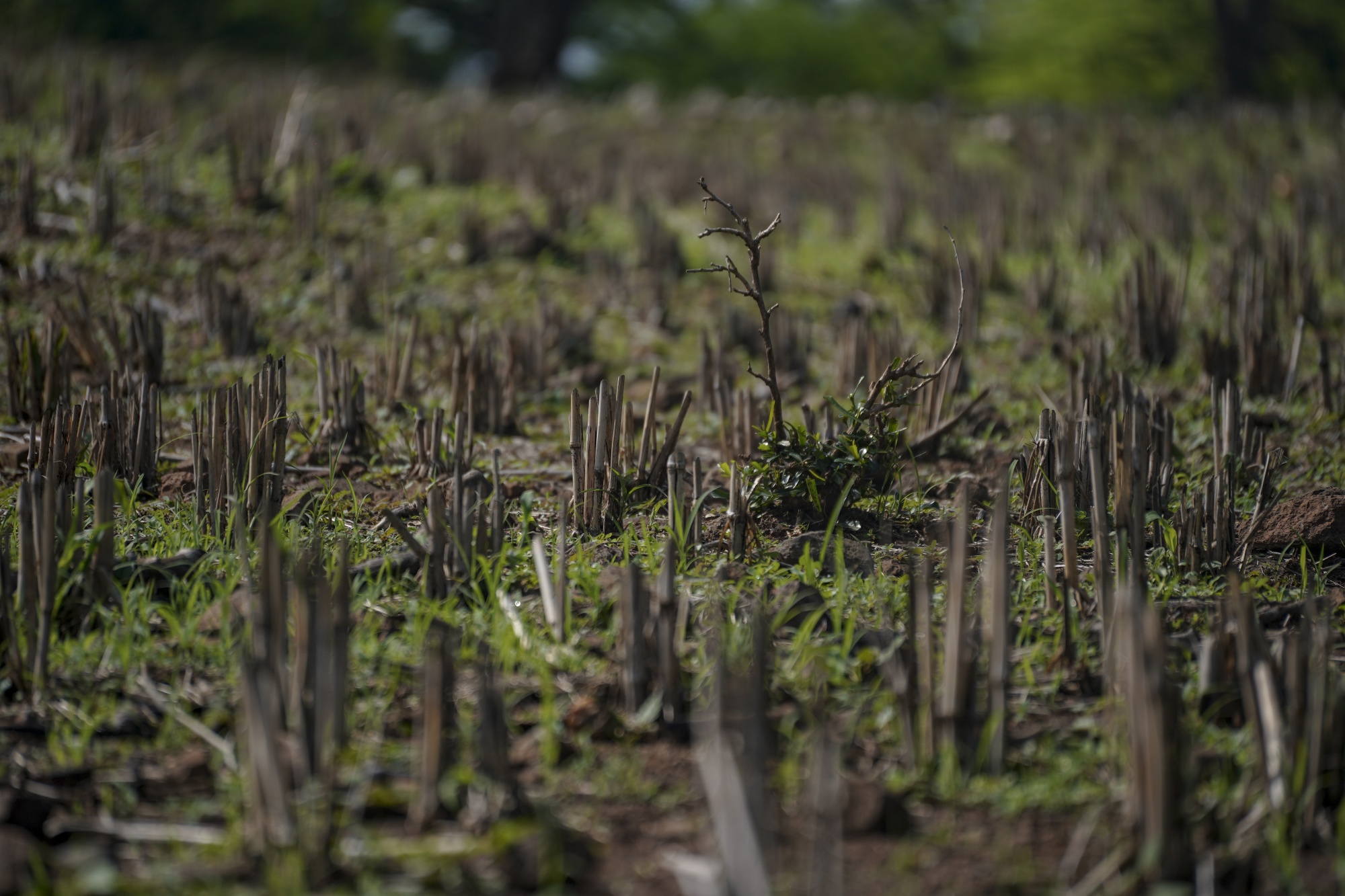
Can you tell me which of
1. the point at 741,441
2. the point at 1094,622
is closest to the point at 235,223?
the point at 741,441

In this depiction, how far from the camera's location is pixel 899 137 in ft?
Answer: 39.7

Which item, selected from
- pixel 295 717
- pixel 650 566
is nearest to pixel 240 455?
pixel 650 566

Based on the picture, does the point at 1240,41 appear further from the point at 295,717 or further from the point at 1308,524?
the point at 295,717

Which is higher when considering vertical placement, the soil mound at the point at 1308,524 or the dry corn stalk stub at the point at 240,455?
the dry corn stalk stub at the point at 240,455

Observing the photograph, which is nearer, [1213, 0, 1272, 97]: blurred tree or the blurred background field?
[1213, 0, 1272, 97]: blurred tree

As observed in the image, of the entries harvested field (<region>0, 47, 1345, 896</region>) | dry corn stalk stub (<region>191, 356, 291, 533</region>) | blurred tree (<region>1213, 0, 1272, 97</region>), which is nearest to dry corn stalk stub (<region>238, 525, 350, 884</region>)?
harvested field (<region>0, 47, 1345, 896</region>)

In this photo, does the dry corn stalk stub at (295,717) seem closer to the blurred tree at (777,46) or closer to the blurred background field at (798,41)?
the blurred background field at (798,41)

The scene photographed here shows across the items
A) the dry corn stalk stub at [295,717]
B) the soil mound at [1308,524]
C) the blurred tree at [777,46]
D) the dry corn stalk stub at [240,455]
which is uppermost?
the blurred tree at [777,46]

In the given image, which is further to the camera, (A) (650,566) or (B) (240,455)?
(B) (240,455)

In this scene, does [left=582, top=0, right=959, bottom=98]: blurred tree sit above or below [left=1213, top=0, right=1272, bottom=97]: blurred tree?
above

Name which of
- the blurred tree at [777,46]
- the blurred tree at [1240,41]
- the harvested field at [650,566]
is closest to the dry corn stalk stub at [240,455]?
the harvested field at [650,566]

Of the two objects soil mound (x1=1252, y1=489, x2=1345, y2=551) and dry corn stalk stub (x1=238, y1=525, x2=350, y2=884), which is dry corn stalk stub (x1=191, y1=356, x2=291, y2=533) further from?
soil mound (x1=1252, y1=489, x2=1345, y2=551)

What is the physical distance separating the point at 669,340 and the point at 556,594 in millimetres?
3394

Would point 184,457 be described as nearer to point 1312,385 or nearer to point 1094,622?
point 1094,622
